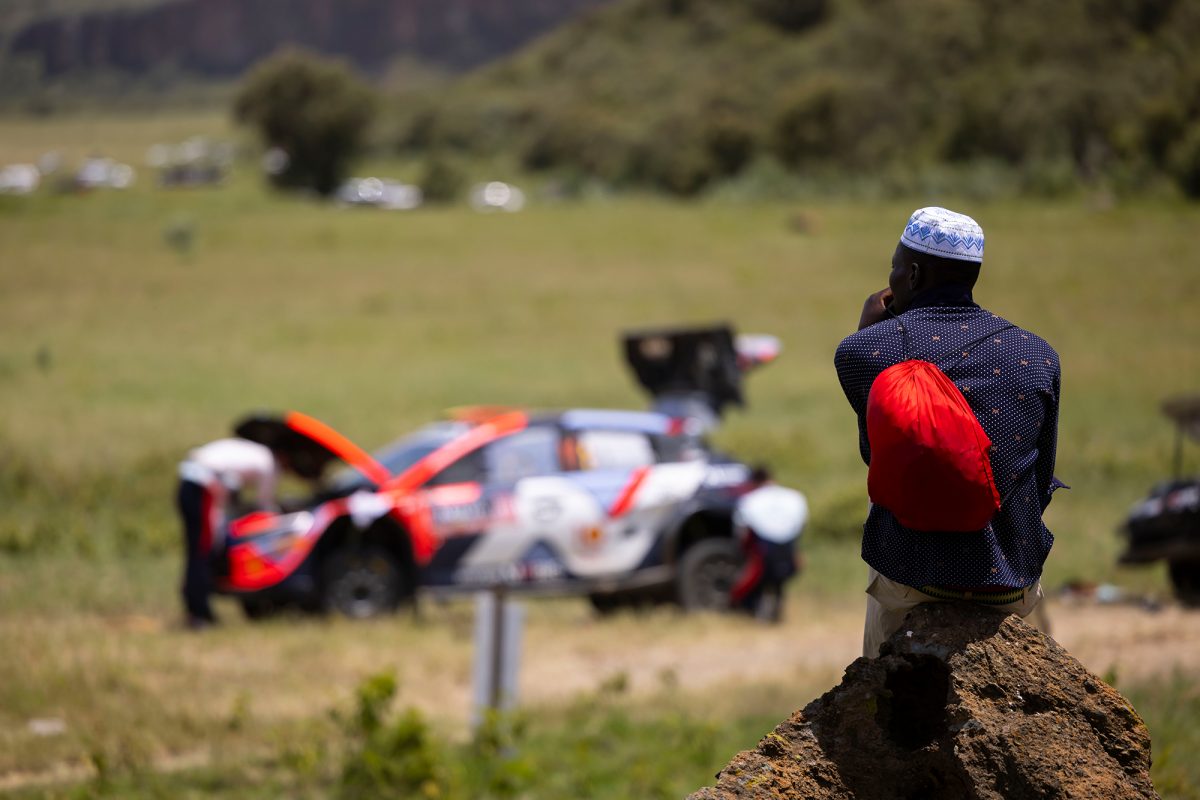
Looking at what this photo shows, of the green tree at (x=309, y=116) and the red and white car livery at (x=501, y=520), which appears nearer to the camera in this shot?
the red and white car livery at (x=501, y=520)

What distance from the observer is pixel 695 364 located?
15398 mm

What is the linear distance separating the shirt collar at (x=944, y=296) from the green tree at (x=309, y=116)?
8342 cm

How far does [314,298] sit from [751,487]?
27926mm

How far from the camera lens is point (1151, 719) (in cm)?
799

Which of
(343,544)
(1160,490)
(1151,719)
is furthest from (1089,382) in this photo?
(1151,719)

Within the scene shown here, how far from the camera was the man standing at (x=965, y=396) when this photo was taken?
150 inches

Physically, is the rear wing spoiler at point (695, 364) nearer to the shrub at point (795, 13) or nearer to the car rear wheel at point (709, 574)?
the car rear wheel at point (709, 574)

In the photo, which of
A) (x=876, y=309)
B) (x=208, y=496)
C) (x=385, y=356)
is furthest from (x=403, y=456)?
(x=385, y=356)

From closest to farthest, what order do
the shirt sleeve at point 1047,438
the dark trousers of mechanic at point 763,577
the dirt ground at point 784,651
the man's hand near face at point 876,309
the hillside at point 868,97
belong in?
1. the shirt sleeve at point 1047,438
2. the man's hand near face at point 876,309
3. the dirt ground at point 784,651
4. the dark trousers of mechanic at point 763,577
5. the hillside at point 868,97

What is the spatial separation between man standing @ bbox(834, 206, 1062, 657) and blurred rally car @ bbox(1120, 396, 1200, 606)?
32.3 ft

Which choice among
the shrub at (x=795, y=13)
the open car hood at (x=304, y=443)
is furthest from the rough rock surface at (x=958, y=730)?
the shrub at (x=795, y=13)

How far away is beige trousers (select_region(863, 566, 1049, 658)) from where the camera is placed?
12.9 feet

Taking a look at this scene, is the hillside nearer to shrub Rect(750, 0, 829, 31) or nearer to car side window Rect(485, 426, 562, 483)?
shrub Rect(750, 0, 829, 31)

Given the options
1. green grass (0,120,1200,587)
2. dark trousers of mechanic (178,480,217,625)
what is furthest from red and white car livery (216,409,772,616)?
green grass (0,120,1200,587)
